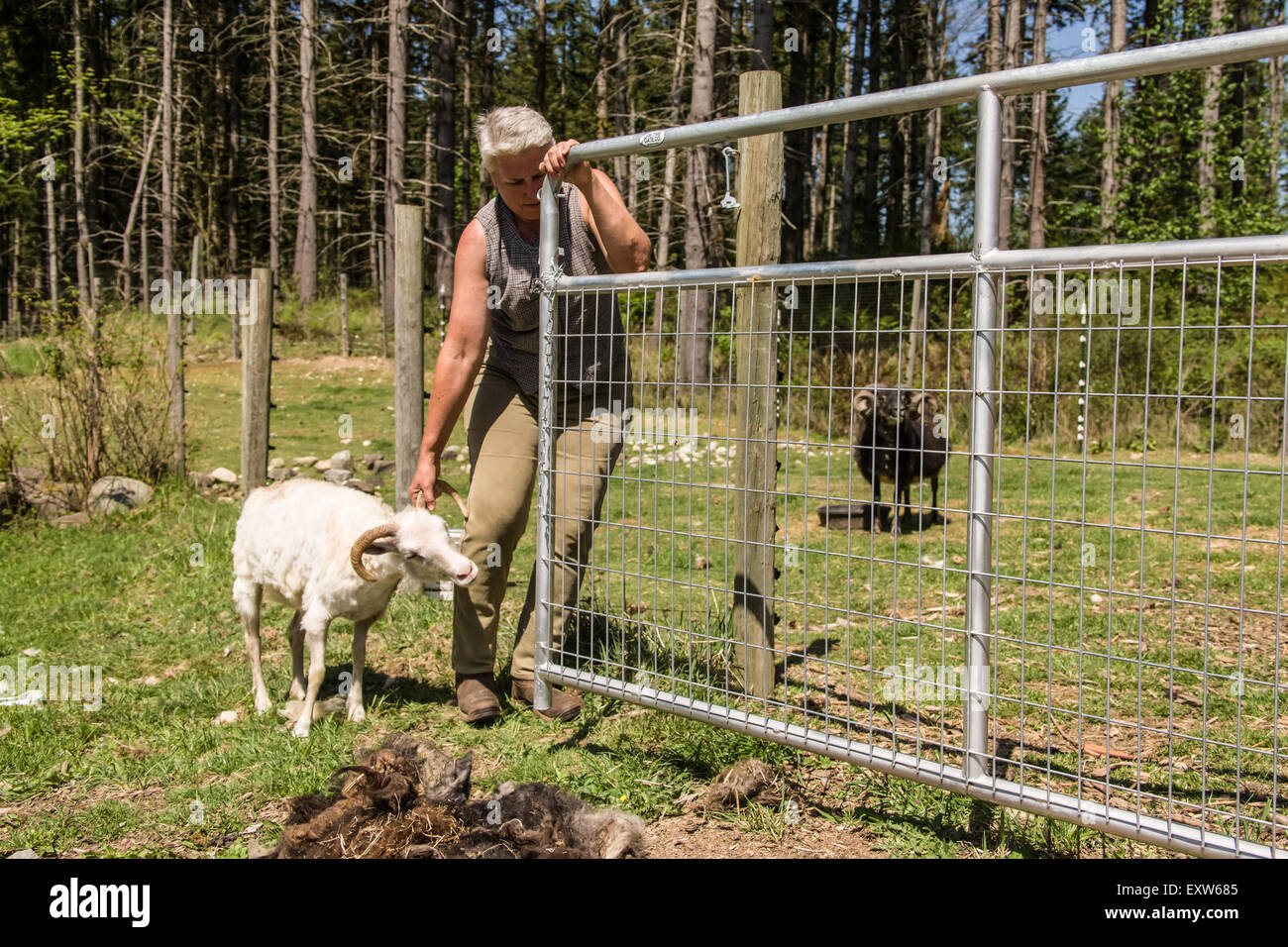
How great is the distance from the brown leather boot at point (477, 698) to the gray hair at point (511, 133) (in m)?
2.38

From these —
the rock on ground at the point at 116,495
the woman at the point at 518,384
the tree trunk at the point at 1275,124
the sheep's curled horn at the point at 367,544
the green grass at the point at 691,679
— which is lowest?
the green grass at the point at 691,679

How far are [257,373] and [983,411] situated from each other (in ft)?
24.6

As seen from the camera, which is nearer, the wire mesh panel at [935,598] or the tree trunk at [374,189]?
the wire mesh panel at [935,598]

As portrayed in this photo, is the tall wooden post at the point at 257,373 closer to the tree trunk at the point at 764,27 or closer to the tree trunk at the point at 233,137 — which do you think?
the tree trunk at the point at 764,27

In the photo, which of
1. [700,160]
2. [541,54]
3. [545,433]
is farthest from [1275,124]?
[545,433]

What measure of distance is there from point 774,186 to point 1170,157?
1965 centimetres

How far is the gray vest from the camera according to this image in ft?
14.0

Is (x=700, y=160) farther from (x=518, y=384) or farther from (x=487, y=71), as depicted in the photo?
Result: (x=487, y=71)

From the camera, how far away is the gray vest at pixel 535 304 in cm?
427

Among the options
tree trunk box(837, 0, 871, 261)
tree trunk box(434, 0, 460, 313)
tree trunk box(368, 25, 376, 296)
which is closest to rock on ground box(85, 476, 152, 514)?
tree trunk box(434, 0, 460, 313)

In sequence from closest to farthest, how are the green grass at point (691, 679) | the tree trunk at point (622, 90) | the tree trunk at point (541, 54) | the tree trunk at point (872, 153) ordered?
1. the green grass at point (691, 679)
2. the tree trunk at point (622, 90)
3. the tree trunk at point (541, 54)
4. the tree trunk at point (872, 153)

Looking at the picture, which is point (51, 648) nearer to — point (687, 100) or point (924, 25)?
point (687, 100)

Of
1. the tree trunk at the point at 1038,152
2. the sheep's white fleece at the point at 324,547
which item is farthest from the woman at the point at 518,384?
the tree trunk at the point at 1038,152

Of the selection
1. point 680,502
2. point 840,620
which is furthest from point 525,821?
point 680,502
